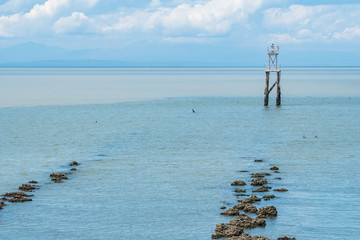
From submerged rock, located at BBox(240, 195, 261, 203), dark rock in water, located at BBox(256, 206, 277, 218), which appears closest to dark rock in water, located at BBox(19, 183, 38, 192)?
submerged rock, located at BBox(240, 195, 261, 203)

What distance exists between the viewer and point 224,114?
65.0 m

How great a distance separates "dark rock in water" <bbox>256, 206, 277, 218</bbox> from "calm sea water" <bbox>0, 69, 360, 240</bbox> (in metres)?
0.46

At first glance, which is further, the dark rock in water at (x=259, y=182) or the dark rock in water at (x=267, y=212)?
the dark rock in water at (x=259, y=182)

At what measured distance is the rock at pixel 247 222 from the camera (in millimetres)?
21219

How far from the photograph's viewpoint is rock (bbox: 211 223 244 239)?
20181mm

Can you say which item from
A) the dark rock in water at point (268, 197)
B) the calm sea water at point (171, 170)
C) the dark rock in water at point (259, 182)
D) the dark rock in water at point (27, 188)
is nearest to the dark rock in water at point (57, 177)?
the calm sea water at point (171, 170)

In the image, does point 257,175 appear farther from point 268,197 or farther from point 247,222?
point 247,222

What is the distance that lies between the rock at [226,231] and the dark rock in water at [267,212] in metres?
2.32

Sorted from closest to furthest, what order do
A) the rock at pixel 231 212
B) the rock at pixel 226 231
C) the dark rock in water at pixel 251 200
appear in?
the rock at pixel 226 231, the rock at pixel 231 212, the dark rock in water at pixel 251 200

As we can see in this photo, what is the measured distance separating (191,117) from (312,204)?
123ft

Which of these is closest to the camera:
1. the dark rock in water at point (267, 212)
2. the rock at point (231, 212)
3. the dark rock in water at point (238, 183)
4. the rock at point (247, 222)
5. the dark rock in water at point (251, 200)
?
the rock at point (247, 222)

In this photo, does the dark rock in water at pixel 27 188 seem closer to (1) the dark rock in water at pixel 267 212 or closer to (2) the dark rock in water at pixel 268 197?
(2) the dark rock in water at pixel 268 197

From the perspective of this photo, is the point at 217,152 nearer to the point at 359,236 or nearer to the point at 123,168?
the point at 123,168

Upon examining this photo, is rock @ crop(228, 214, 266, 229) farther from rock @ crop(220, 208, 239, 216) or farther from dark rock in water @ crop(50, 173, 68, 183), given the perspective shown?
dark rock in water @ crop(50, 173, 68, 183)
